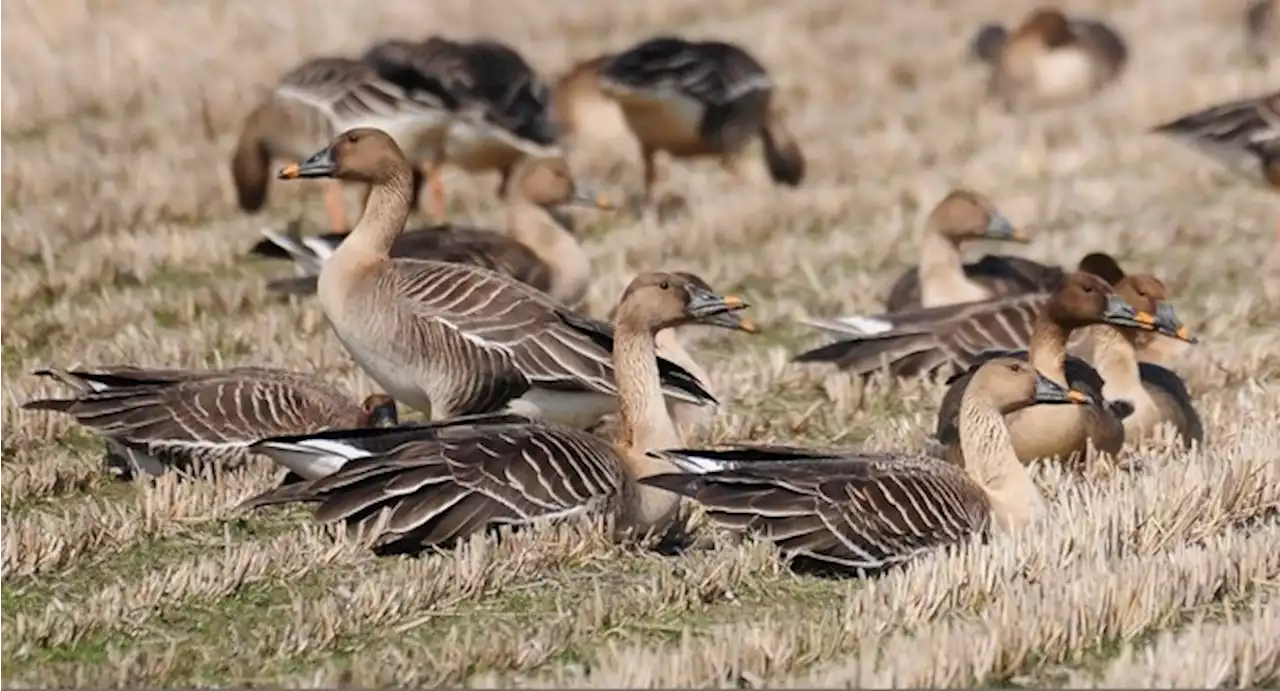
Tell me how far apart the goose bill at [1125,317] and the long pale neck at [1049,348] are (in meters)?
0.20

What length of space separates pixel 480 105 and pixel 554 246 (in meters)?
2.95

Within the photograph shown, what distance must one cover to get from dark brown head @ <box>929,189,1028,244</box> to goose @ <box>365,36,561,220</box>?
145 inches

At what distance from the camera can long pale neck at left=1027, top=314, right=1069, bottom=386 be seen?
911cm

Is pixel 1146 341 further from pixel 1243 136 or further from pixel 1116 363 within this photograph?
pixel 1243 136

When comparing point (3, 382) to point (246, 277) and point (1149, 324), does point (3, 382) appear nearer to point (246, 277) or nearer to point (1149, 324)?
point (246, 277)

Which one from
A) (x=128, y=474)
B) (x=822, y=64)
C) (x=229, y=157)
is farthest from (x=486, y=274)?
(x=822, y=64)

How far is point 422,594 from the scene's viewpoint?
6.88 m

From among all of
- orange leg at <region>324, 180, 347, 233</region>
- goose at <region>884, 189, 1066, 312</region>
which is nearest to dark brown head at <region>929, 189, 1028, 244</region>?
goose at <region>884, 189, 1066, 312</region>

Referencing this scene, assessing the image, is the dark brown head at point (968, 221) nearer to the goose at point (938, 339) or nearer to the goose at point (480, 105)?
the goose at point (938, 339)

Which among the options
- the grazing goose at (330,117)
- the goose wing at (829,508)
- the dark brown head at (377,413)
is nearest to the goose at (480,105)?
the grazing goose at (330,117)

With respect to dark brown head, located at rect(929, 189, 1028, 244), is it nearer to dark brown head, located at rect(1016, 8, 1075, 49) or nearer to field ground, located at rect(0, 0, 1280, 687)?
field ground, located at rect(0, 0, 1280, 687)

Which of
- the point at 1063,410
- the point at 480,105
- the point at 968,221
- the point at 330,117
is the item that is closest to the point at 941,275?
the point at 968,221

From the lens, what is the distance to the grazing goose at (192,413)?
8.59 metres

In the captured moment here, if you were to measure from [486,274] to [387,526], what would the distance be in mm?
2445
